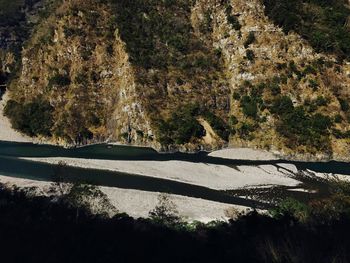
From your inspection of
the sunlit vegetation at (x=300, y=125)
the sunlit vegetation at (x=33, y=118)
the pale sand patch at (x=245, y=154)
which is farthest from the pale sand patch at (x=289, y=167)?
the sunlit vegetation at (x=33, y=118)

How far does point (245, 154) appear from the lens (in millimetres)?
114875

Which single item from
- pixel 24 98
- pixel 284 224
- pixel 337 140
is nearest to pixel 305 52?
pixel 337 140

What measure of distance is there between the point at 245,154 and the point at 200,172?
61.4 feet

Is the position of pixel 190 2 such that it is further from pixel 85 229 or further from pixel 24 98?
pixel 85 229

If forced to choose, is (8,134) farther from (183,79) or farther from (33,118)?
(183,79)

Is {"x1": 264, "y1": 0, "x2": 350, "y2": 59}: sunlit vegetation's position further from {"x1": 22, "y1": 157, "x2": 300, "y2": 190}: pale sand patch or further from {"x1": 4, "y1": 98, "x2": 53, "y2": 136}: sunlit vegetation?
{"x1": 4, "y1": 98, "x2": 53, "y2": 136}: sunlit vegetation

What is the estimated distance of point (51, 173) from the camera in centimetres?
9831

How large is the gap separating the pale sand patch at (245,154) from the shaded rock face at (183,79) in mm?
2819

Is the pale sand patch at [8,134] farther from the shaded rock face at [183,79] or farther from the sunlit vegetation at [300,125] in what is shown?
the sunlit vegetation at [300,125]

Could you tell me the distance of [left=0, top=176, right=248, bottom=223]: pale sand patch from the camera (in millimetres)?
73438

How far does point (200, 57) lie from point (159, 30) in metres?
16.4

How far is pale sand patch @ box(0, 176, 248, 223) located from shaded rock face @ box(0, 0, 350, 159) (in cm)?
3668

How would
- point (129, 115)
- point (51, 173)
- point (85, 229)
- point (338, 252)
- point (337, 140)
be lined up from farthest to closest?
point (129, 115)
point (337, 140)
point (51, 173)
point (85, 229)
point (338, 252)

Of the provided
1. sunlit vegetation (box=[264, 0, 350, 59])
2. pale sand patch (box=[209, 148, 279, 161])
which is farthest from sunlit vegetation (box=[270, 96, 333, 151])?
sunlit vegetation (box=[264, 0, 350, 59])
